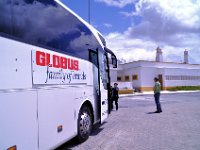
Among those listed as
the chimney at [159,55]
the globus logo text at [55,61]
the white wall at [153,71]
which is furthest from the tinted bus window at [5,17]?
the chimney at [159,55]

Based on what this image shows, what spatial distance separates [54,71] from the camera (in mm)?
5742

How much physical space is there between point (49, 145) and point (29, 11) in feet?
8.40

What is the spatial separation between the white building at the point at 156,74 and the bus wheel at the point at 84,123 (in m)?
34.2

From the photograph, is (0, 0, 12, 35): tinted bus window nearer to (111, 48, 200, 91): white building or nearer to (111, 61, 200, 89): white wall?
(111, 48, 200, 91): white building

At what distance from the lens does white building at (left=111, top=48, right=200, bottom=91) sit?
44594 millimetres

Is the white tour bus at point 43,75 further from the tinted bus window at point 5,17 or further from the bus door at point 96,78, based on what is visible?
the bus door at point 96,78

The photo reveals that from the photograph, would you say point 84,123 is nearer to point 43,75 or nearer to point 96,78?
point 96,78

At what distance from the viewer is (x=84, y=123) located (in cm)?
762

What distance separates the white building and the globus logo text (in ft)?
116

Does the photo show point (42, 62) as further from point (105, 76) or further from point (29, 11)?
point (105, 76)

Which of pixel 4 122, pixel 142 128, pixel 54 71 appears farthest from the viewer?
pixel 142 128

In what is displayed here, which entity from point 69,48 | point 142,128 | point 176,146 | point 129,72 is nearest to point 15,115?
point 69,48

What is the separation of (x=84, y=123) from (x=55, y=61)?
252cm

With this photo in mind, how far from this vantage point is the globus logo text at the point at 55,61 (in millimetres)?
5092
